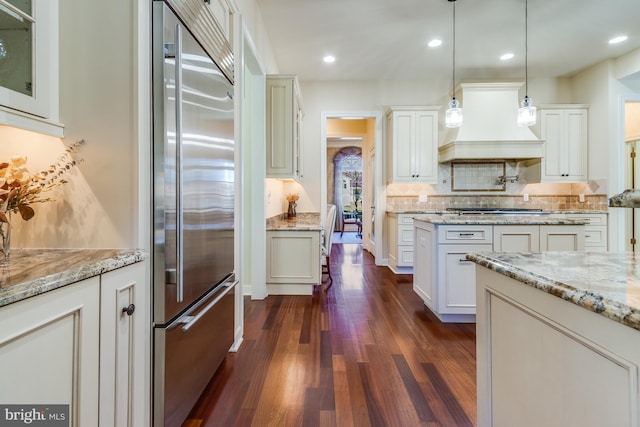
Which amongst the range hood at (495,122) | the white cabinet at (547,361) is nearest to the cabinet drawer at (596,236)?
the range hood at (495,122)

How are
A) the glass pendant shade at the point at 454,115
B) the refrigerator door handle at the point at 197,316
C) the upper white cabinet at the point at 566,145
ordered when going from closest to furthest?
the refrigerator door handle at the point at 197,316 < the glass pendant shade at the point at 454,115 < the upper white cabinet at the point at 566,145

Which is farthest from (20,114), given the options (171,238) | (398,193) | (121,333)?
(398,193)

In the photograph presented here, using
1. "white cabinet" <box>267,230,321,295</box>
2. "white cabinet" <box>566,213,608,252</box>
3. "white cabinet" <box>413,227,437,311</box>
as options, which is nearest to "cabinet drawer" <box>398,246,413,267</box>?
"white cabinet" <box>413,227,437,311</box>

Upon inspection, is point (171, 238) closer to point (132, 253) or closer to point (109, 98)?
point (132, 253)

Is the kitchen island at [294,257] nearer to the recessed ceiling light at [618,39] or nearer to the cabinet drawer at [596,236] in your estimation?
the cabinet drawer at [596,236]

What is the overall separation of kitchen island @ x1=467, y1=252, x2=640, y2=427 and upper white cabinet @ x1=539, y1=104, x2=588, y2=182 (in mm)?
4574

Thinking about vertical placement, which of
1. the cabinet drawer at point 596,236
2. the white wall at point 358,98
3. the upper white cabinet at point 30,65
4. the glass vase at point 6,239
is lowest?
the cabinet drawer at point 596,236

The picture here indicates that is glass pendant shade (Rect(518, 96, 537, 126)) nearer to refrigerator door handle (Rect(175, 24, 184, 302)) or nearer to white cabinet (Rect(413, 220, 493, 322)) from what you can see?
white cabinet (Rect(413, 220, 493, 322))

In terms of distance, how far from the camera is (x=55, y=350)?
0.79m

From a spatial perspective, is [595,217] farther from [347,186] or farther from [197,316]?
[347,186]

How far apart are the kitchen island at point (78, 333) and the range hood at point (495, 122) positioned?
4.63 metres

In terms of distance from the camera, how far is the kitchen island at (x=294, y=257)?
3486mm

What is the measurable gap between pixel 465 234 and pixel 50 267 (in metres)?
2.71

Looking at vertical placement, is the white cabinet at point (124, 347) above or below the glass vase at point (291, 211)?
below
